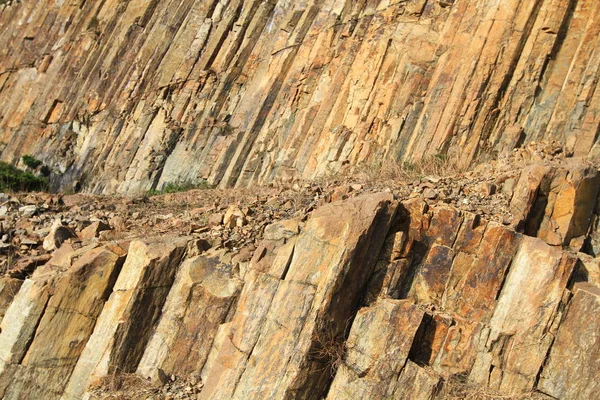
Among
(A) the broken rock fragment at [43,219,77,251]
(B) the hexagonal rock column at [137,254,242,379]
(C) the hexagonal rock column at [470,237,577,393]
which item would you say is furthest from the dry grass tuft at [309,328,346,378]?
(A) the broken rock fragment at [43,219,77,251]

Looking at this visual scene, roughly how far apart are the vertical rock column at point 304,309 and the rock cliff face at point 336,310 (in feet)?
0.06

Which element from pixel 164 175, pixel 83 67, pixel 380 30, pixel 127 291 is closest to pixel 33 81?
pixel 83 67

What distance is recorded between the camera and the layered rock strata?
7621 mm

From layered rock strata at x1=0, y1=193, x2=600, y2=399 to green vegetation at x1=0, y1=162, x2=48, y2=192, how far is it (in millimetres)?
10109

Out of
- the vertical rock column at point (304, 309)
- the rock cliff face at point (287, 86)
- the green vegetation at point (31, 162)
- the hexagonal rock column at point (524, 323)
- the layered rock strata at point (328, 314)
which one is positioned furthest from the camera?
the green vegetation at point (31, 162)

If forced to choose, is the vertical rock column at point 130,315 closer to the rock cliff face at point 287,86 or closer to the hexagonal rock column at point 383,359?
the hexagonal rock column at point 383,359

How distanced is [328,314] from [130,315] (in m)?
2.75

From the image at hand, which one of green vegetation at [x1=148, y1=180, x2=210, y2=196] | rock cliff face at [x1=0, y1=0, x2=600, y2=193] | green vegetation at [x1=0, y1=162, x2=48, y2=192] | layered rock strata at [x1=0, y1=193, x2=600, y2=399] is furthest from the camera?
green vegetation at [x1=0, y1=162, x2=48, y2=192]

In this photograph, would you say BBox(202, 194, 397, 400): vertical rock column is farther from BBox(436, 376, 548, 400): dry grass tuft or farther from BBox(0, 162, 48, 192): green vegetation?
BBox(0, 162, 48, 192): green vegetation

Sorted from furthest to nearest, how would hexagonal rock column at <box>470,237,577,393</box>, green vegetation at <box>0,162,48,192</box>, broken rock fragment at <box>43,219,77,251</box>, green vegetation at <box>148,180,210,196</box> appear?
green vegetation at <box>0,162,48,192</box>, green vegetation at <box>148,180,210,196</box>, broken rock fragment at <box>43,219,77,251</box>, hexagonal rock column at <box>470,237,577,393</box>

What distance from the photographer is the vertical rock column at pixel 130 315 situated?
842 centimetres

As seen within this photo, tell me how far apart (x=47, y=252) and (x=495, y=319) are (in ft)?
22.3

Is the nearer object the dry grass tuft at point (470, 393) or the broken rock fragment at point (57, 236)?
the dry grass tuft at point (470, 393)

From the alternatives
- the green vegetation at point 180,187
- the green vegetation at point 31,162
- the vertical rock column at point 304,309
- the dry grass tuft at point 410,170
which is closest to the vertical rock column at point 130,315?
the vertical rock column at point 304,309
